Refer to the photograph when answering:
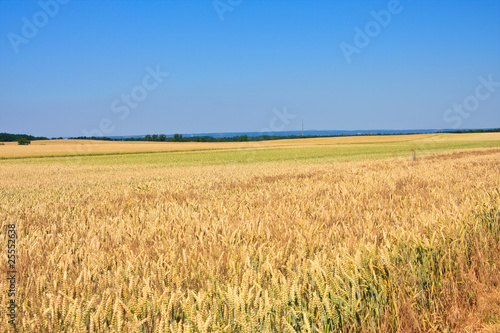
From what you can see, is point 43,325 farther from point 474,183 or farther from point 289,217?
point 474,183

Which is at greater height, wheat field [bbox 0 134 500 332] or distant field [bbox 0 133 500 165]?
wheat field [bbox 0 134 500 332]

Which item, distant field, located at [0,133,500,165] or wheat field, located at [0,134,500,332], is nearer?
wheat field, located at [0,134,500,332]

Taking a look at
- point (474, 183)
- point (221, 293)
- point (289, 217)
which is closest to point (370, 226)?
point (289, 217)

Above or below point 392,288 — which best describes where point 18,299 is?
above

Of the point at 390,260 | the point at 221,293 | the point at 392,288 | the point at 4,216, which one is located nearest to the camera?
the point at 221,293

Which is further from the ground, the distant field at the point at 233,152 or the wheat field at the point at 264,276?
the wheat field at the point at 264,276

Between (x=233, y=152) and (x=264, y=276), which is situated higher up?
(x=264, y=276)

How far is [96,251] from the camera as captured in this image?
115 inches

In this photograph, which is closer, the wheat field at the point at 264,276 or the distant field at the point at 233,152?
the wheat field at the point at 264,276

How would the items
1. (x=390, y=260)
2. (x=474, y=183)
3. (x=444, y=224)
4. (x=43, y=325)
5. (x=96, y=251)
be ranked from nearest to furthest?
(x=43, y=325)
(x=390, y=260)
(x=96, y=251)
(x=444, y=224)
(x=474, y=183)

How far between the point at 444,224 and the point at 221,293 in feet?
8.31

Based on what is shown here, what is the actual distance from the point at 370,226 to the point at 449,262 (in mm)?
788

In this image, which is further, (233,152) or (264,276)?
(233,152)

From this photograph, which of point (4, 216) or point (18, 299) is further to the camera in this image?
point (4, 216)
